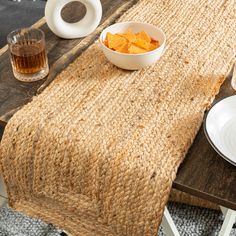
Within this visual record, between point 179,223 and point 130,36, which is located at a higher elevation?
point 130,36

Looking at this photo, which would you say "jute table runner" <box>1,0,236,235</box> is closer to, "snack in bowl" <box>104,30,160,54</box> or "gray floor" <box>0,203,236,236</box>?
"snack in bowl" <box>104,30,160,54</box>

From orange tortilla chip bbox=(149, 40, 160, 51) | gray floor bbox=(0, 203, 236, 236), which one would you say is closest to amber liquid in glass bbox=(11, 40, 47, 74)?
orange tortilla chip bbox=(149, 40, 160, 51)

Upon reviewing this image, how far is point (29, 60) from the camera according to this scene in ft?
3.10

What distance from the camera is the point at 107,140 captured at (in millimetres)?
799

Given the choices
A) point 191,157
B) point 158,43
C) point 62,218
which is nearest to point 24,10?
point 158,43

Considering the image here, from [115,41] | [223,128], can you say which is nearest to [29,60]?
[115,41]

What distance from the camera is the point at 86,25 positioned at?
1.10m

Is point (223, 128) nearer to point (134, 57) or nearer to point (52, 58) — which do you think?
point (134, 57)

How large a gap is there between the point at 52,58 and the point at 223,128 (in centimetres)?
44

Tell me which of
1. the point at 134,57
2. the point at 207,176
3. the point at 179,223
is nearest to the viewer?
the point at 207,176

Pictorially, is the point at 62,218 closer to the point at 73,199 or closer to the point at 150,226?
the point at 73,199

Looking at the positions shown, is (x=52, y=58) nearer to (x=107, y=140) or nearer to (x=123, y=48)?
(x=123, y=48)

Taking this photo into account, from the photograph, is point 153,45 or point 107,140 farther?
point 153,45

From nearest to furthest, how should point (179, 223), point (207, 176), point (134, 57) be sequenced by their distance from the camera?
point (207, 176), point (134, 57), point (179, 223)
